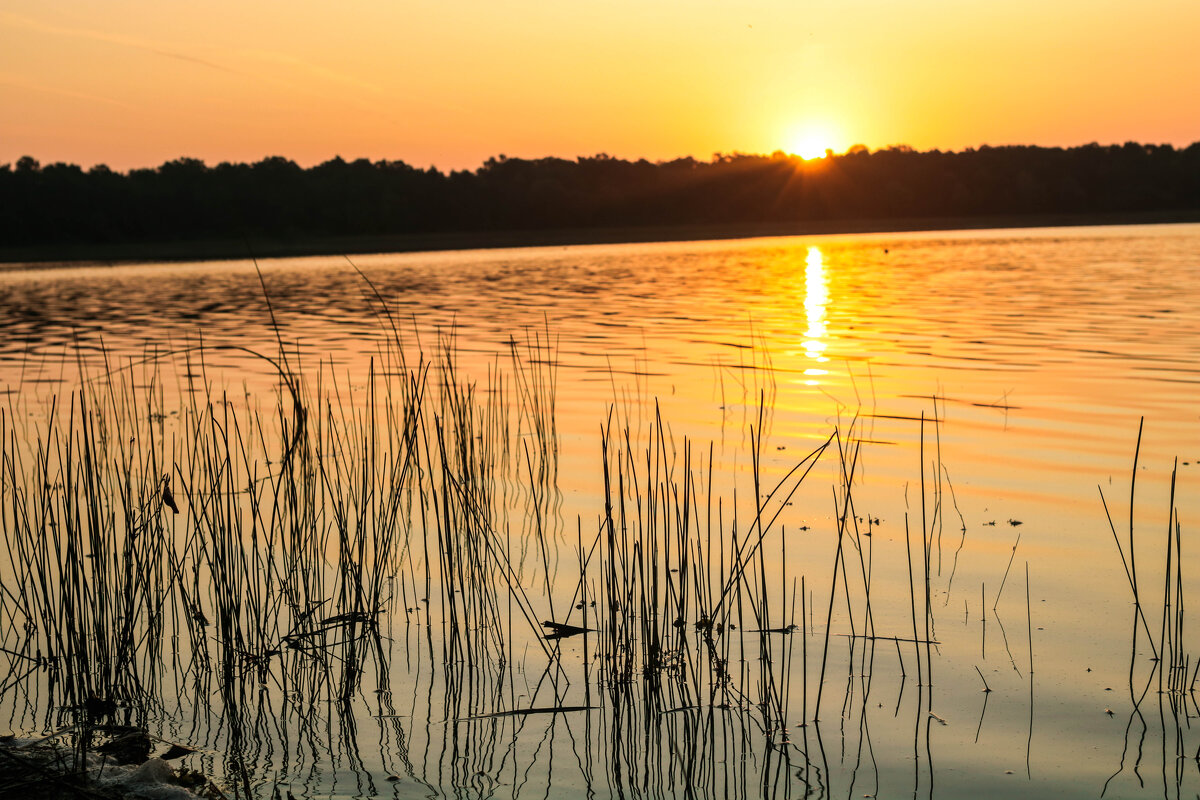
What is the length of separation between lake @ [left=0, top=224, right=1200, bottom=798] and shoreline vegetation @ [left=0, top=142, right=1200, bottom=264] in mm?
60139

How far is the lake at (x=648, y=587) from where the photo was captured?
13.2 ft

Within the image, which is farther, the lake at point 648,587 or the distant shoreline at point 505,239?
the distant shoreline at point 505,239

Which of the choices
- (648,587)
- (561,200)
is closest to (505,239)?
(561,200)

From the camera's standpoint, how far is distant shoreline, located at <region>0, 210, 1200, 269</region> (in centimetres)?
6856

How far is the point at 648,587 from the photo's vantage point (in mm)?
5773

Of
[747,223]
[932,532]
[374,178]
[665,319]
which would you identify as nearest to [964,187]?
[747,223]

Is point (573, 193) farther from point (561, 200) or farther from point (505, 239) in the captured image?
point (505, 239)

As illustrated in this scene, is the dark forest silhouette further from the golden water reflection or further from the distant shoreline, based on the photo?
the golden water reflection

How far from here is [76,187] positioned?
7519 cm

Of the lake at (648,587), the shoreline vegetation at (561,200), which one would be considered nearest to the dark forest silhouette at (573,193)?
the shoreline vegetation at (561,200)

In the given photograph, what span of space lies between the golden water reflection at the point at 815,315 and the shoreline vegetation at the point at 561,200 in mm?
41274

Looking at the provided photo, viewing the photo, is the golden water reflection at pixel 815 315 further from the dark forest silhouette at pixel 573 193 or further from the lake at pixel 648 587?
the dark forest silhouette at pixel 573 193

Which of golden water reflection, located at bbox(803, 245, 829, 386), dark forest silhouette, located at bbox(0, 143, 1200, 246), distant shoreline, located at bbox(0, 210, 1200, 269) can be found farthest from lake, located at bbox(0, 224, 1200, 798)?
dark forest silhouette, located at bbox(0, 143, 1200, 246)

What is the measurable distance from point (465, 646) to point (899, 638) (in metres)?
2.04
